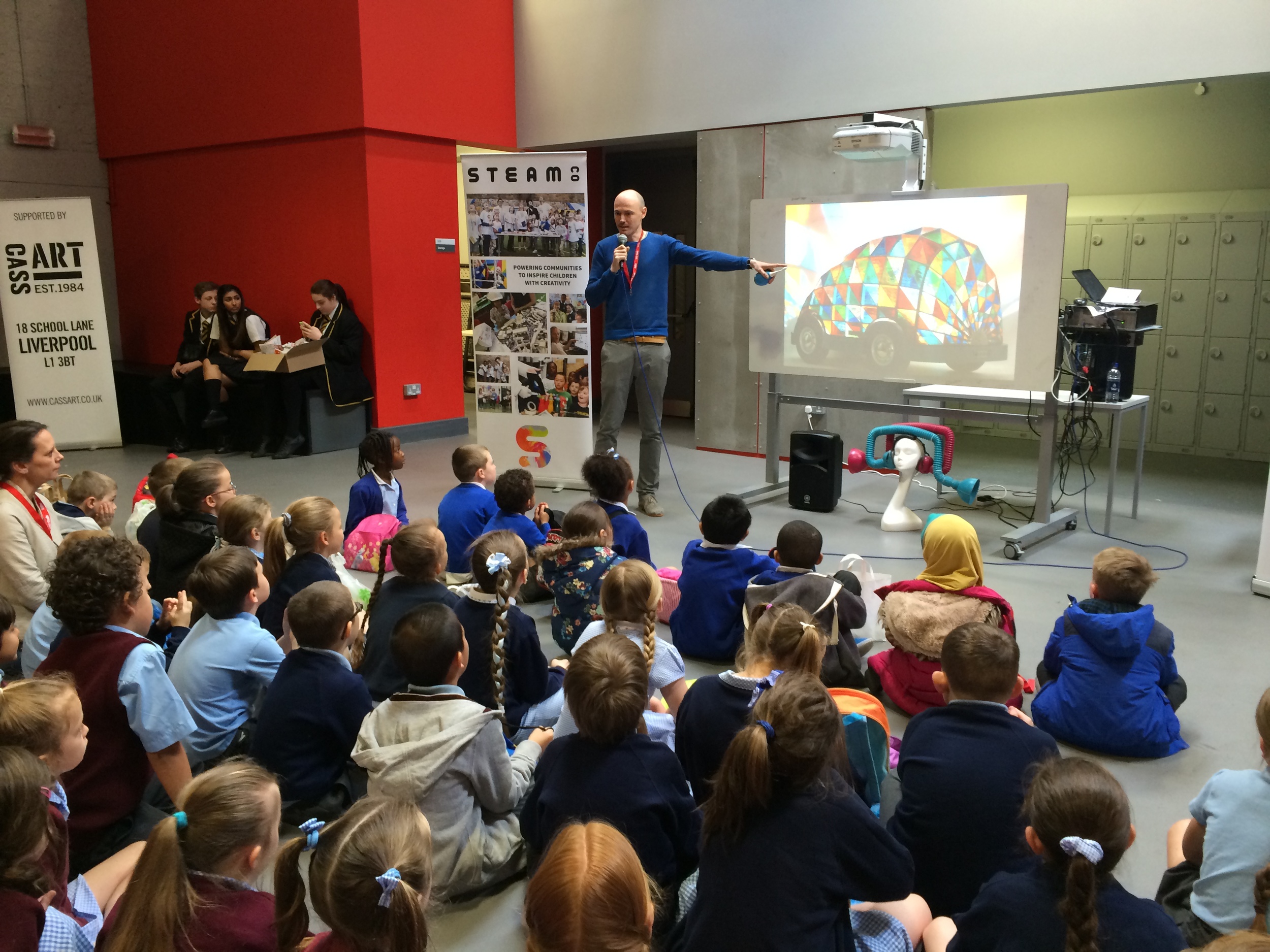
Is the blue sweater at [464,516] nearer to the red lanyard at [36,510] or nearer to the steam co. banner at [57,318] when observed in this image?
the red lanyard at [36,510]

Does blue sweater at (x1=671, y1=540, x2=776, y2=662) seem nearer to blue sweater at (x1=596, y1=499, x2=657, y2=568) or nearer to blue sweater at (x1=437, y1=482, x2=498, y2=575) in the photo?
blue sweater at (x1=596, y1=499, x2=657, y2=568)

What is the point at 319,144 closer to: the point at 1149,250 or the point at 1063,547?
the point at 1063,547

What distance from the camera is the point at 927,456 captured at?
5602mm

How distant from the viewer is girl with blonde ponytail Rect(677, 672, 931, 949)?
1.61m

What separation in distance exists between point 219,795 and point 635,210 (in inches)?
183

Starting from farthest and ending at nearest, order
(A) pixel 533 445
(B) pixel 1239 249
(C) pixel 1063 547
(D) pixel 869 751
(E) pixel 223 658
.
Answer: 1. (B) pixel 1239 249
2. (A) pixel 533 445
3. (C) pixel 1063 547
4. (E) pixel 223 658
5. (D) pixel 869 751

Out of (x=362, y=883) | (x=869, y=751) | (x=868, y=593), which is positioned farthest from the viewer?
(x=868, y=593)

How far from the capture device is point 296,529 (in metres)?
3.11

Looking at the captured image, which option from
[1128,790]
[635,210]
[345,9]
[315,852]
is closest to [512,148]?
[345,9]

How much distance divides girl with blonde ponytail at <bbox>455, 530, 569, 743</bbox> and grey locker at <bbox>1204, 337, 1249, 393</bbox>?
21.3ft

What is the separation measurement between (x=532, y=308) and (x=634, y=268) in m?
0.89

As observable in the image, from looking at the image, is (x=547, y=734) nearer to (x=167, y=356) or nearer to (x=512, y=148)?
(x=512, y=148)

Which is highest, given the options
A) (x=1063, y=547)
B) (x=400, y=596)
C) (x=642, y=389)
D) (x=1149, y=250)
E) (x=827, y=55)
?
(x=827, y=55)

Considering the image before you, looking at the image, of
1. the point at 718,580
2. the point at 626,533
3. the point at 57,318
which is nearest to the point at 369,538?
the point at 626,533
